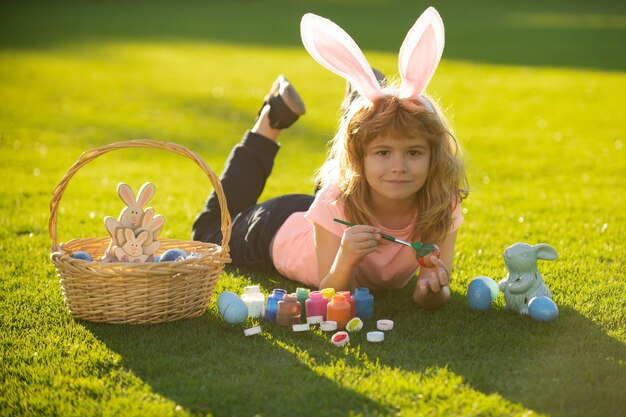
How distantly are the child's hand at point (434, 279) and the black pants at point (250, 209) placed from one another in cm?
95

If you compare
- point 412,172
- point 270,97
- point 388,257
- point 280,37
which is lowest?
point 388,257

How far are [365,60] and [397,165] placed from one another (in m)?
0.41

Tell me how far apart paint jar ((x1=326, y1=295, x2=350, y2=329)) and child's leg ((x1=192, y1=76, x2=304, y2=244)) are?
1.21 m

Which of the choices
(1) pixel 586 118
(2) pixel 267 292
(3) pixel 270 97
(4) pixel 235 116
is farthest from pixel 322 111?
(2) pixel 267 292

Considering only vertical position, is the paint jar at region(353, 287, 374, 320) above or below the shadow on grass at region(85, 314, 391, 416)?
above

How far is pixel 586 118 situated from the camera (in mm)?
8227

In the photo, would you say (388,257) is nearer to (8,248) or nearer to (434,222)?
(434,222)

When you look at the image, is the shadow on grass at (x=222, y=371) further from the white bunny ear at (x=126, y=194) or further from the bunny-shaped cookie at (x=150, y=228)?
the white bunny ear at (x=126, y=194)

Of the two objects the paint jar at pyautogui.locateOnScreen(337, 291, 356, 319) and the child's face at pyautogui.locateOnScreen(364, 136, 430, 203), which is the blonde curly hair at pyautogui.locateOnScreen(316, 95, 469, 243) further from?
the paint jar at pyautogui.locateOnScreen(337, 291, 356, 319)

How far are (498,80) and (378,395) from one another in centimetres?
897

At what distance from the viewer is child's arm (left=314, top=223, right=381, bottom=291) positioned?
310cm

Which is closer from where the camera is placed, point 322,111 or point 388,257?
point 388,257

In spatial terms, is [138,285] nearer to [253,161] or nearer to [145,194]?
[145,194]

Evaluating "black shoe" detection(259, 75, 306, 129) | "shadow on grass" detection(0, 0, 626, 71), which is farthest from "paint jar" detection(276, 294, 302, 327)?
"shadow on grass" detection(0, 0, 626, 71)
